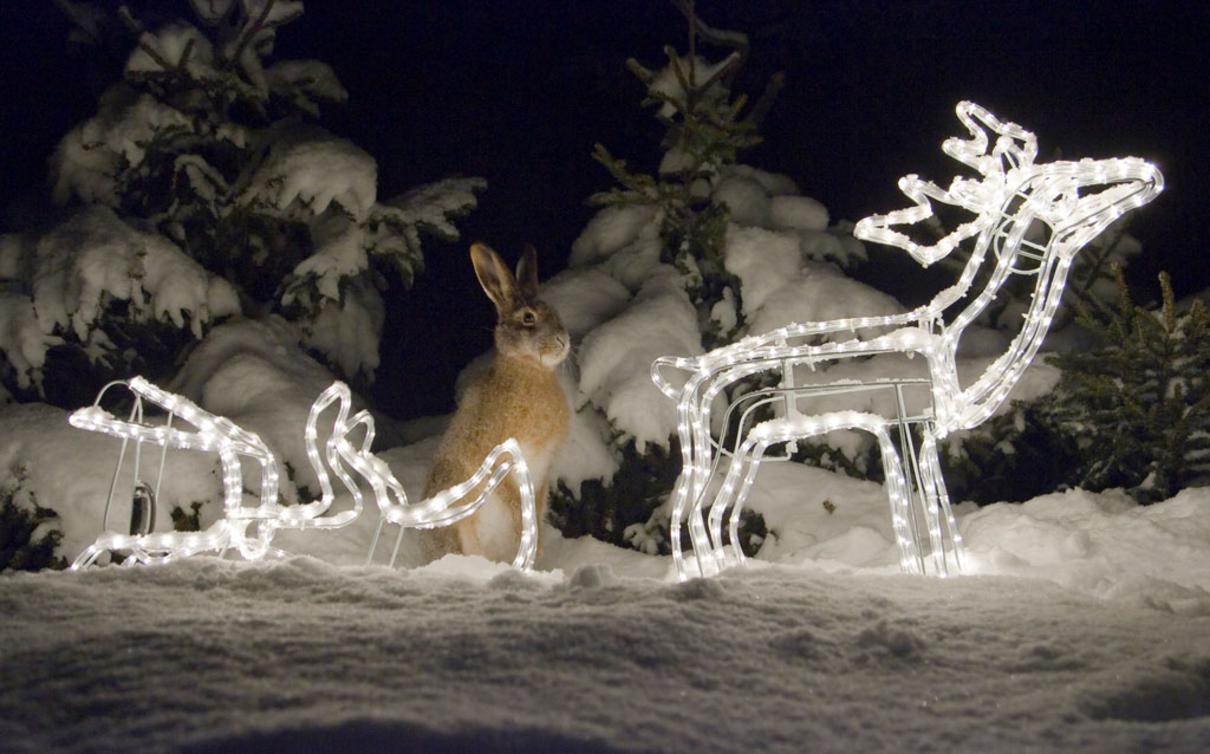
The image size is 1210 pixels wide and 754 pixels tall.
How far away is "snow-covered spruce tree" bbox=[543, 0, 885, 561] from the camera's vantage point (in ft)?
15.8

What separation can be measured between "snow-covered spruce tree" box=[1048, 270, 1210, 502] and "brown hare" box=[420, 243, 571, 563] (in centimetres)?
270

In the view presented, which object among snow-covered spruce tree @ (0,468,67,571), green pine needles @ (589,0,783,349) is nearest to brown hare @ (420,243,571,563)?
green pine needles @ (589,0,783,349)

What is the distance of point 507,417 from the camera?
13.6 ft

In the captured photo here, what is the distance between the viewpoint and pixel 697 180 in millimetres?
5883

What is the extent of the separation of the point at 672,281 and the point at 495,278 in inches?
60.5

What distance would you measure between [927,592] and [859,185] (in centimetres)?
509

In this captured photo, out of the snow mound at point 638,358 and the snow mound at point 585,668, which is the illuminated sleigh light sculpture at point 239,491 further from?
the snow mound at point 638,358

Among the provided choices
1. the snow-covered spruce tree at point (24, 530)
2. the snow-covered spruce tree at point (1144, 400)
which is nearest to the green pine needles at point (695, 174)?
the snow-covered spruce tree at point (1144, 400)

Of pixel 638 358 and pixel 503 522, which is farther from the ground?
pixel 638 358

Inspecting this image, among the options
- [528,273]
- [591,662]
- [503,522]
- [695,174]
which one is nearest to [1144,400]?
[695,174]

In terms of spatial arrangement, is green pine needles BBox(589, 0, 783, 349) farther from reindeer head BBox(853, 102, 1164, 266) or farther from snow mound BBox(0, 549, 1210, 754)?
snow mound BBox(0, 549, 1210, 754)

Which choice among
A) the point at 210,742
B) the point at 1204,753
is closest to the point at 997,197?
the point at 1204,753

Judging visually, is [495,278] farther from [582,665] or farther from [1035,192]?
[582,665]

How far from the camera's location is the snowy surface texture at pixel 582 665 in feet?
4.46
